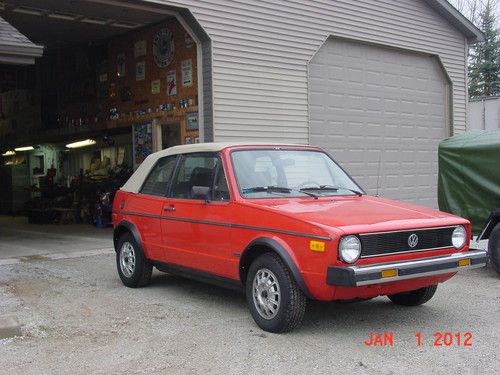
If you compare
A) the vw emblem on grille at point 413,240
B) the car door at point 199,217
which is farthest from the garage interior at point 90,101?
the vw emblem on grille at point 413,240

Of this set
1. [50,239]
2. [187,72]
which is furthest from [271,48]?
[50,239]

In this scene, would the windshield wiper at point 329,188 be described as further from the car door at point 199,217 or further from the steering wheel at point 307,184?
the car door at point 199,217

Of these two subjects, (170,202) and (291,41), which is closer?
(170,202)

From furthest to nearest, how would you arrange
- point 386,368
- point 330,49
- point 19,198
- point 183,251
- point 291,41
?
point 19,198 < point 330,49 < point 291,41 < point 183,251 < point 386,368

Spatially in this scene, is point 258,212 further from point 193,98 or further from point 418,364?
point 193,98

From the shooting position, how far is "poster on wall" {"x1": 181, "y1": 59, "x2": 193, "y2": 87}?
11734 mm

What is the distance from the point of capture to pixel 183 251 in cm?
642

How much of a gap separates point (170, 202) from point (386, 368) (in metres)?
3.21

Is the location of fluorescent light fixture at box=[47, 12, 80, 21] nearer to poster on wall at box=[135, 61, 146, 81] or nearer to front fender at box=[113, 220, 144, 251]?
poster on wall at box=[135, 61, 146, 81]

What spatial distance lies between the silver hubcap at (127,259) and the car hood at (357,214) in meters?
2.40

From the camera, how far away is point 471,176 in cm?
845

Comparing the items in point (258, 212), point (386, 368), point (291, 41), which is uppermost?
point (291, 41)

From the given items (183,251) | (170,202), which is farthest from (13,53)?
(183,251)

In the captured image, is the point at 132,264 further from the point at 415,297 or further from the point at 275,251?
the point at 415,297
